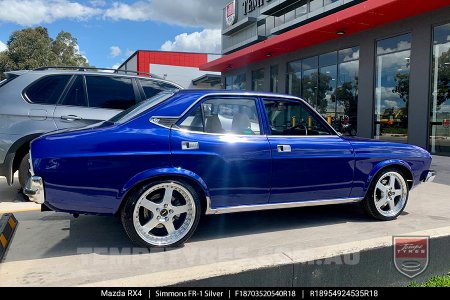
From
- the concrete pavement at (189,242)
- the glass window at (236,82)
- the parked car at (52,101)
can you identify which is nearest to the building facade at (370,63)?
the glass window at (236,82)

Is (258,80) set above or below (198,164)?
above

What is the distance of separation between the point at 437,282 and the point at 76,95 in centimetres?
517

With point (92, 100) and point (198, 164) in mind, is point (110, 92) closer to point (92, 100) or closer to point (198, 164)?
point (92, 100)

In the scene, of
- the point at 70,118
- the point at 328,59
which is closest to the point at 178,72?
the point at 328,59

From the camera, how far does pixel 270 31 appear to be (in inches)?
758

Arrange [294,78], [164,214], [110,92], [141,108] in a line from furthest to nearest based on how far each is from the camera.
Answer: [294,78]
[110,92]
[141,108]
[164,214]

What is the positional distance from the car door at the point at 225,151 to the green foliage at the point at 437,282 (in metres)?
1.57

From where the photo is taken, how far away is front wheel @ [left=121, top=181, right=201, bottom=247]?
3.36m

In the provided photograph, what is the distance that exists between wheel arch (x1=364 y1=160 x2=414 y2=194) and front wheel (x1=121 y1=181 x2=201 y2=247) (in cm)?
209

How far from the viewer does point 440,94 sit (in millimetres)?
9969

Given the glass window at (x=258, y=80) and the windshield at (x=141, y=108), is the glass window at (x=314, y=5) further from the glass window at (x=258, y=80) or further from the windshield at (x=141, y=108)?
the windshield at (x=141, y=108)

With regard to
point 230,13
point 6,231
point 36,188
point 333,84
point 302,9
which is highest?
point 230,13

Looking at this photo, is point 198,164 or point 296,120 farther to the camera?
point 296,120
